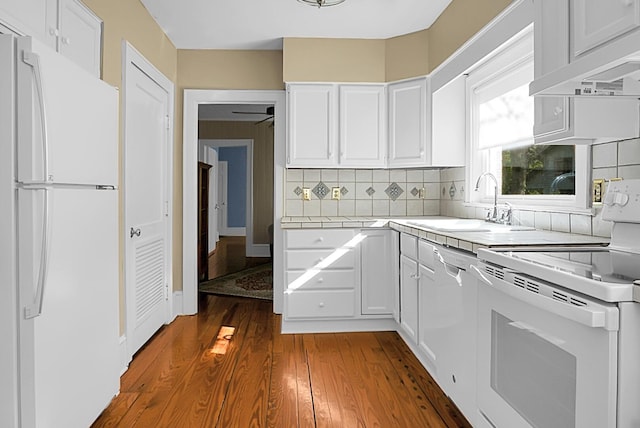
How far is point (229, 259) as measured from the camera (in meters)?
7.90

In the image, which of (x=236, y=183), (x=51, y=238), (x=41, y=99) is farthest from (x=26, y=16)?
(x=236, y=183)

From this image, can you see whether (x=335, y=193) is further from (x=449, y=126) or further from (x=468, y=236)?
(x=468, y=236)

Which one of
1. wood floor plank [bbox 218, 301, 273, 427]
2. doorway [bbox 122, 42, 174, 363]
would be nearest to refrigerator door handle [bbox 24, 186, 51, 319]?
wood floor plank [bbox 218, 301, 273, 427]

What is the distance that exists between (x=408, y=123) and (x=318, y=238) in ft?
3.99

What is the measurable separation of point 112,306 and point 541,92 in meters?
2.09

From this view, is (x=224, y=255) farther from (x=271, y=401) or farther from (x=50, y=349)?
(x=50, y=349)

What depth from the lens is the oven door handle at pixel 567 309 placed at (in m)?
1.09

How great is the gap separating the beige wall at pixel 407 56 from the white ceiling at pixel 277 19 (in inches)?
2.5

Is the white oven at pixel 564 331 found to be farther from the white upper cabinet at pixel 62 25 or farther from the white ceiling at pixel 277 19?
the white ceiling at pixel 277 19

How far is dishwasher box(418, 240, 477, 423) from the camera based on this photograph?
2.02 meters

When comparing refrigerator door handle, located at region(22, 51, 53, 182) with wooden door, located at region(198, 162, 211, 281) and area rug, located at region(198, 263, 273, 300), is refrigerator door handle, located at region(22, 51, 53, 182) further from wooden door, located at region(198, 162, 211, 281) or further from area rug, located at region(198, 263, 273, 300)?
wooden door, located at region(198, 162, 211, 281)

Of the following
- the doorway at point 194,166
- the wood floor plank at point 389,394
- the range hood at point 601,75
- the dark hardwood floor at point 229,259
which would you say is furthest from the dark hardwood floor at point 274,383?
the dark hardwood floor at point 229,259

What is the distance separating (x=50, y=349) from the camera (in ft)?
5.56

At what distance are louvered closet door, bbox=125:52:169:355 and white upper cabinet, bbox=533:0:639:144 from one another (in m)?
2.39
